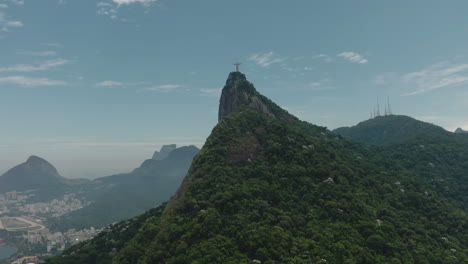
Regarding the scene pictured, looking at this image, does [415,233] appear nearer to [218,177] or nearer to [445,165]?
[218,177]

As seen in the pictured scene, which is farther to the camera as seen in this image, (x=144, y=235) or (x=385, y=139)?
(x=385, y=139)

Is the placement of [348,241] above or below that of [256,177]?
below

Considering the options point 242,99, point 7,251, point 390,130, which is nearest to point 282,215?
point 242,99

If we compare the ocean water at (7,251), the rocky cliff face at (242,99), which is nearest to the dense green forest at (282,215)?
the rocky cliff face at (242,99)

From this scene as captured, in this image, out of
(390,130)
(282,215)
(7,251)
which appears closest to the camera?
(282,215)

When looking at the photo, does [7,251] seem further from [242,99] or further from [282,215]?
[282,215]

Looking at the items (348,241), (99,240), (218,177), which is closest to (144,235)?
(218,177)

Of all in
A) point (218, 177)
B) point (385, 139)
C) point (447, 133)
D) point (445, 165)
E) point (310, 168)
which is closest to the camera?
point (218, 177)
